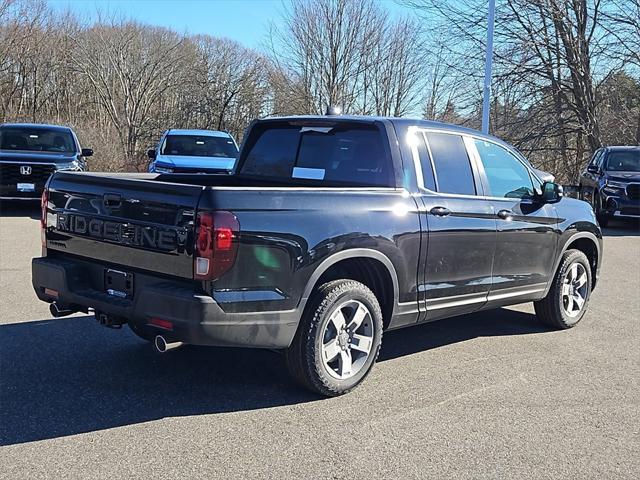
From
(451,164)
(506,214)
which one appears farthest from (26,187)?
(506,214)

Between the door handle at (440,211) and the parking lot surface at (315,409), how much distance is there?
116cm

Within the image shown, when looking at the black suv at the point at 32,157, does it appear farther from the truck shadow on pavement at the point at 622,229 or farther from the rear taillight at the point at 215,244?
the truck shadow on pavement at the point at 622,229

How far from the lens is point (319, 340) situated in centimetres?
433

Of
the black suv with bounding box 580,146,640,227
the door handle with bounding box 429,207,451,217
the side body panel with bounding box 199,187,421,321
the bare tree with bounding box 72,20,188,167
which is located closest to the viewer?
the side body panel with bounding box 199,187,421,321

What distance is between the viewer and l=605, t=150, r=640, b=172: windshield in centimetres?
1636

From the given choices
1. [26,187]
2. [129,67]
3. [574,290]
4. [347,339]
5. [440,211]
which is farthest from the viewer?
[129,67]

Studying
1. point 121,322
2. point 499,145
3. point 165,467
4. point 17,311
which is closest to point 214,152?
point 17,311

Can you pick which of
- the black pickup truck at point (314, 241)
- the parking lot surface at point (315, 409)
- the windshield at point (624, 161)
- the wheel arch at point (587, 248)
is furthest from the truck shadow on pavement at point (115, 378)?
the windshield at point (624, 161)

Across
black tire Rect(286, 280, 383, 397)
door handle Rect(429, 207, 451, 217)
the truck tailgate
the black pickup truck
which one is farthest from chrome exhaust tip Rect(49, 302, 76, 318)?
door handle Rect(429, 207, 451, 217)

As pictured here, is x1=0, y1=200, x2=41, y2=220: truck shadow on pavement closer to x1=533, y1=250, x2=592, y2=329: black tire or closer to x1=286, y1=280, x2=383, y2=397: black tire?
x1=533, y1=250, x2=592, y2=329: black tire

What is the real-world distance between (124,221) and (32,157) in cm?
1096

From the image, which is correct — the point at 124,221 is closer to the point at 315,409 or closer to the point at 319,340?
the point at 319,340

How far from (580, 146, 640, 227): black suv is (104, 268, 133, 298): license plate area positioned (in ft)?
45.0

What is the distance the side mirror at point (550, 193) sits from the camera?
6.11 meters
